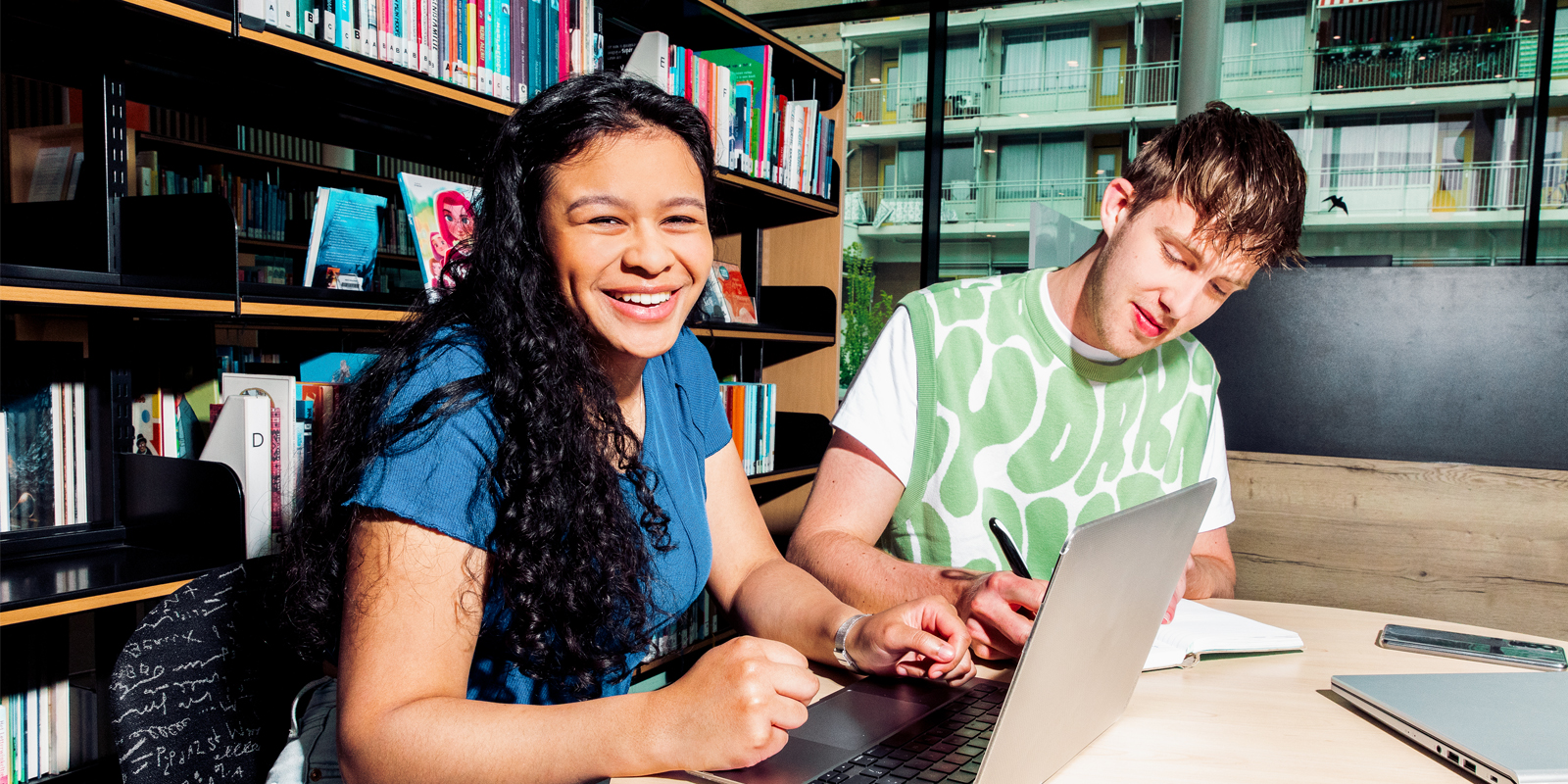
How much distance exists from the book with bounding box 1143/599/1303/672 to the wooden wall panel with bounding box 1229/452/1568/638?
3.55 feet

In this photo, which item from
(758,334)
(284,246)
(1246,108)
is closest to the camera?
(758,334)

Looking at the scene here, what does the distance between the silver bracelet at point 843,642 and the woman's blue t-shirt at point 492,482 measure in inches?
7.9

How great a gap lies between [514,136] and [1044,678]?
730mm

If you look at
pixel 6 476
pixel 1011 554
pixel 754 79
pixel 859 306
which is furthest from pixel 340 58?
pixel 859 306

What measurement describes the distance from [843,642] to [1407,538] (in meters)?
1.62

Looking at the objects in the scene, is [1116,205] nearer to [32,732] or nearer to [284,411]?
[284,411]

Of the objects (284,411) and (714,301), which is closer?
(284,411)

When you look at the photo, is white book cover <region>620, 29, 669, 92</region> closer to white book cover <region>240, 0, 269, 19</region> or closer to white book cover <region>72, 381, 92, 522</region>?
white book cover <region>240, 0, 269, 19</region>

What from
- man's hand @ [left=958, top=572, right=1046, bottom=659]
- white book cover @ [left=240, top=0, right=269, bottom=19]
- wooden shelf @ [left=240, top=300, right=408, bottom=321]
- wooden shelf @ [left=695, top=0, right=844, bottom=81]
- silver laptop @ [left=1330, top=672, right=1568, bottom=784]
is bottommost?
silver laptop @ [left=1330, top=672, right=1568, bottom=784]

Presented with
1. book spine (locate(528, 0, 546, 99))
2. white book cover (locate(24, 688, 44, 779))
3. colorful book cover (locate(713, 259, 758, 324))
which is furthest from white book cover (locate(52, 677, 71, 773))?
colorful book cover (locate(713, 259, 758, 324))

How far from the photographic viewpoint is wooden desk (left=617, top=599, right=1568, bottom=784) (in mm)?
770

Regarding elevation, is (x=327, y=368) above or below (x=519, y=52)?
below

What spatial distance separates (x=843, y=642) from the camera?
39.5 inches

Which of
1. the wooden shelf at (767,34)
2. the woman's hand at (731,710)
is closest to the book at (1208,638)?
the woman's hand at (731,710)
